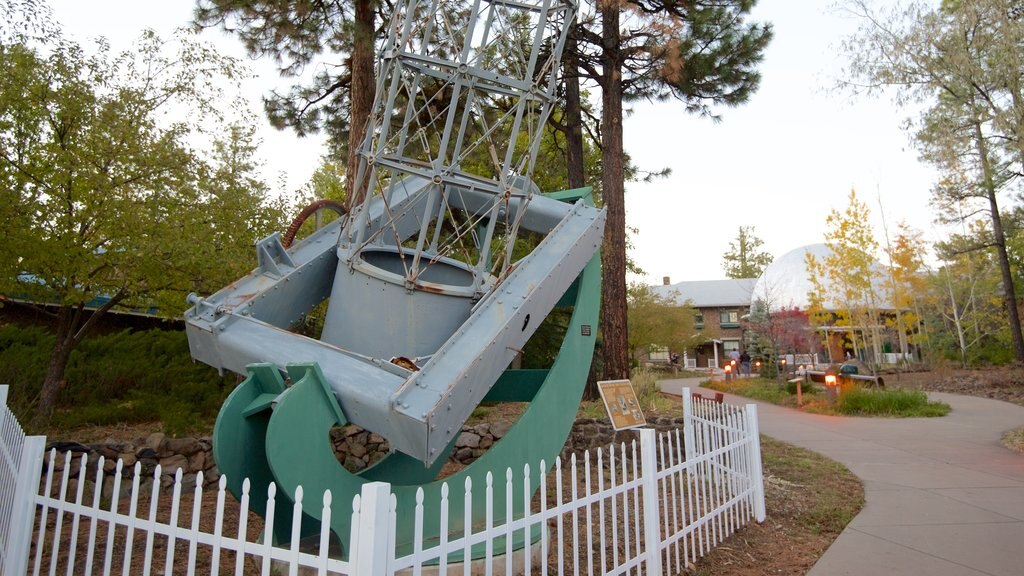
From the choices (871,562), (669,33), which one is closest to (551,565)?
(871,562)

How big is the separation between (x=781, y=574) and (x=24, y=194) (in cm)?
843

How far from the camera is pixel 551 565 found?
4.34 meters

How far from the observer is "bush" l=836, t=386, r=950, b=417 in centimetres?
1372

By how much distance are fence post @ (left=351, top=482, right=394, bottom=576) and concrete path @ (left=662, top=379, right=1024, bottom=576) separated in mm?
3472

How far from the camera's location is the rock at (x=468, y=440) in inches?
334

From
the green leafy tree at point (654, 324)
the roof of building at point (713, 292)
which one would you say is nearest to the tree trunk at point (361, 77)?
the green leafy tree at point (654, 324)

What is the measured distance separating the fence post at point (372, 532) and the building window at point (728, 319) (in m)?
47.7

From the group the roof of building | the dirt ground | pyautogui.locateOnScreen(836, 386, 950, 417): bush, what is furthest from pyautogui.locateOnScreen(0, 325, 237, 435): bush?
the roof of building

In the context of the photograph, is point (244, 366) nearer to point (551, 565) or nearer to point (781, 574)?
A: point (551, 565)

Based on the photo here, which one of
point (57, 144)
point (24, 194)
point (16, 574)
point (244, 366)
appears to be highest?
point (57, 144)

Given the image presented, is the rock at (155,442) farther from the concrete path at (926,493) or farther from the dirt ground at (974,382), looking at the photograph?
the dirt ground at (974,382)

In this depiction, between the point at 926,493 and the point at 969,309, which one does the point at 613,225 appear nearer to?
the point at 926,493

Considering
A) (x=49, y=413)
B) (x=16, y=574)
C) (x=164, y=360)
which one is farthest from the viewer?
(x=164, y=360)

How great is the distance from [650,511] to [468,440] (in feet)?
15.8
